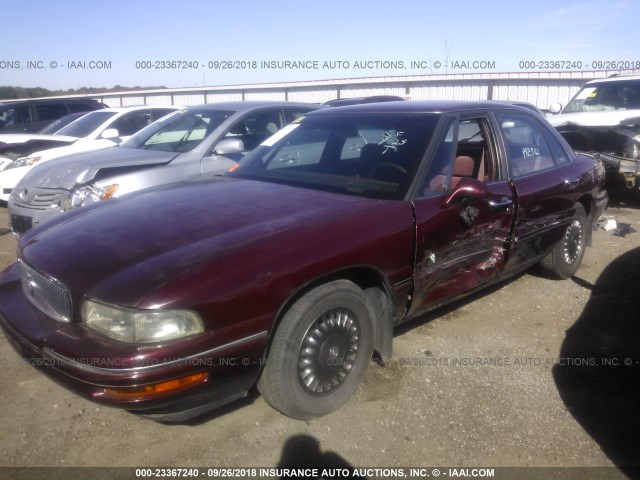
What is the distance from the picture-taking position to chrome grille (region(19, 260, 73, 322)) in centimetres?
236

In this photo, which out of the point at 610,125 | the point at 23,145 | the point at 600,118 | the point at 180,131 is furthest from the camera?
the point at 23,145

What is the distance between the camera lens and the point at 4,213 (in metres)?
7.74

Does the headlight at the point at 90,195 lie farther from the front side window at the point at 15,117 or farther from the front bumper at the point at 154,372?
the front side window at the point at 15,117

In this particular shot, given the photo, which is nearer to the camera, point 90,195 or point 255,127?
point 90,195

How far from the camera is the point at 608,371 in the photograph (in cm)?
333

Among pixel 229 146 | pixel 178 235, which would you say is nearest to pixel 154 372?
pixel 178 235

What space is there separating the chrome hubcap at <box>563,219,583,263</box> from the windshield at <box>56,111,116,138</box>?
25.3 ft

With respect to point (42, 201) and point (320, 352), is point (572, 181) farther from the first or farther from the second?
point (42, 201)

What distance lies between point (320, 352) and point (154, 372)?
34.8 inches

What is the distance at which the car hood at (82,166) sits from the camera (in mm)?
5191

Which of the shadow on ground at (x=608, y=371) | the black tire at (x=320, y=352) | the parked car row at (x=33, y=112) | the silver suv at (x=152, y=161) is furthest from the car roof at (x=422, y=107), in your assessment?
the parked car row at (x=33, y=112)

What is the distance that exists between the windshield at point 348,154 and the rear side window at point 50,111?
1013 cm

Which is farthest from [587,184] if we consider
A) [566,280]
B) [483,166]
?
Answer: [483,166]

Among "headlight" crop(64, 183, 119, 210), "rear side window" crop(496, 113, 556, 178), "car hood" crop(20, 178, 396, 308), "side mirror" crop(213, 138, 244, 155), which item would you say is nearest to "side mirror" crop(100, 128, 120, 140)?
"headlight" crop(64, 183, 119, 210)
